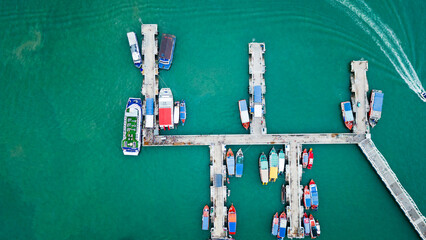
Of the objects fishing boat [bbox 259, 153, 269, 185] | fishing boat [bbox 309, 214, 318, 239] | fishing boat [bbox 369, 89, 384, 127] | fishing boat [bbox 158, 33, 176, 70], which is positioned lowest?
fishing boat [bbox 309, 214, 318, 239]

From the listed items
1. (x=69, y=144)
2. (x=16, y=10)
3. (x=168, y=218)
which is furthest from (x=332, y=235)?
(x=16, y=10)

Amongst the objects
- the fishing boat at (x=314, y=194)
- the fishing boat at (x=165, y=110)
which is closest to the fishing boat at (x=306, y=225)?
the fishing boat at (x=314, y=194)

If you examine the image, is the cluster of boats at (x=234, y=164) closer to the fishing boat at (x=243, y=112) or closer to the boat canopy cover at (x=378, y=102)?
the fishing boat at (x=243, y=112)

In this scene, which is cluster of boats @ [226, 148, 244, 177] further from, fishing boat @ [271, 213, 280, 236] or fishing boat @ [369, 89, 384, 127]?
fishing boat @ [369, 89, 384, 127]

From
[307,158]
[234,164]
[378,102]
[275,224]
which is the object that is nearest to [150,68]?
[234,164]

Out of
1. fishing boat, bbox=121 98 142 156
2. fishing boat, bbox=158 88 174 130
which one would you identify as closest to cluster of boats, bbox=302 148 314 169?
fishing boat, bbox=158 88 174 130
